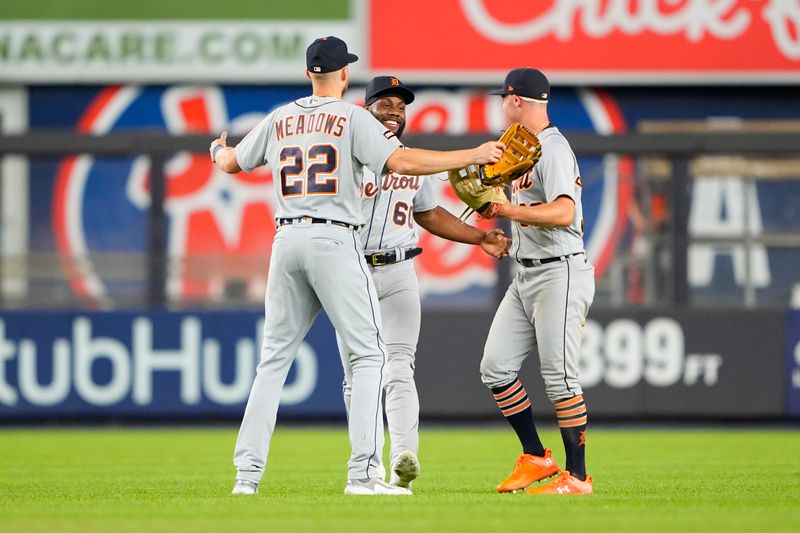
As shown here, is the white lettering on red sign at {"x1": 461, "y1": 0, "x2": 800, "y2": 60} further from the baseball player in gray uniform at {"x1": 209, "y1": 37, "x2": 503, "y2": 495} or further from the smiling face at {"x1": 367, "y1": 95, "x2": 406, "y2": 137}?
the baseball player in gray uniform at {"x1": 209, "y1": 37, "x2": 503, "y2": 495}

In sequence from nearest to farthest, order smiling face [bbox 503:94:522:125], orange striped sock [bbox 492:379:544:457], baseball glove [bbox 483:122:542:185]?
baseball glove [bbox 483:122:542:185], smiling face [bbox 503:94:522:125], orange striped sock [bbox 492:379:544:457]

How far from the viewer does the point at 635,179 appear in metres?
13.0

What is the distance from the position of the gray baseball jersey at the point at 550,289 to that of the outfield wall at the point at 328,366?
539cm

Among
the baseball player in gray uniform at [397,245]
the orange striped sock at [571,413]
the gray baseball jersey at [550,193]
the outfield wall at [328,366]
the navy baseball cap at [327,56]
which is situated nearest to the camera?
the navy baseball cap at [327,56]

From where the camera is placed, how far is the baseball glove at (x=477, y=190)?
6921 millimetres

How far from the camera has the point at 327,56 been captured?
6.51m

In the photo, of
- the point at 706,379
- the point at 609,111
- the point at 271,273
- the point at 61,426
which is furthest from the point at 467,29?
the point at 271,273

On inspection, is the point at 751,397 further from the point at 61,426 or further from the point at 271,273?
the point at 271,273

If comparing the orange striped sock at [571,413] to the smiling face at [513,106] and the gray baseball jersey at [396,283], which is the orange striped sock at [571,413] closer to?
the gray baseball jersey at [396,283]

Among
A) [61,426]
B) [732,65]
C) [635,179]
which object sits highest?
[732,65]

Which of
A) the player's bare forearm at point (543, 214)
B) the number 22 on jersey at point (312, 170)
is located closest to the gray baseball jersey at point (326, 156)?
the number 22 on jersey at point (312, 170)

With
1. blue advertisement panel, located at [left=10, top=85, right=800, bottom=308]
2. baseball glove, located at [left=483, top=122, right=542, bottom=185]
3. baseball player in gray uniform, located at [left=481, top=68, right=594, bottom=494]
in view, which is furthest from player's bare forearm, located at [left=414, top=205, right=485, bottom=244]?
blue advertisement panel, located at [left=10, top=85, right=800, bottom=308]

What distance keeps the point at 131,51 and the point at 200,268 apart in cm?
433

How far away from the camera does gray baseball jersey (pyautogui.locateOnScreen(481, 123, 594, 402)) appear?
6.90 m
